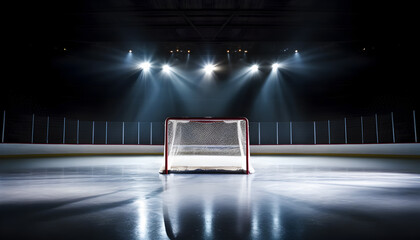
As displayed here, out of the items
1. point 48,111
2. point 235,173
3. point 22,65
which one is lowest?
point 235,173

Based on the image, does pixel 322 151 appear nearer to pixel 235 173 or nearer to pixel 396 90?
pixel 396 90

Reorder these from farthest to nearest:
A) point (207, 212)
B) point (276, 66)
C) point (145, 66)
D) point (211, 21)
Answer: point (276, 66) < point (145, 66) < point (211, 21) < point (207, 212)

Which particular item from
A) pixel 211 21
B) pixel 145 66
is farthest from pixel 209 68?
pixel 211 21

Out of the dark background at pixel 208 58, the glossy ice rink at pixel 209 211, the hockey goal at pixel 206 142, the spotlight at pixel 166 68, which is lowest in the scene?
the glossy ice rink at pixel 209 211

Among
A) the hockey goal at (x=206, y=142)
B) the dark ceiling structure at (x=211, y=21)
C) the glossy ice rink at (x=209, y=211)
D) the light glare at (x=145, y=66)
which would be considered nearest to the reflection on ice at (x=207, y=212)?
the glossy ice rink at (x=209, y=211)

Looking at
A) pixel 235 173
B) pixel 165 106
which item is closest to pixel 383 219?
pixel 235 173

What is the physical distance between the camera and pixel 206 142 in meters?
10.4

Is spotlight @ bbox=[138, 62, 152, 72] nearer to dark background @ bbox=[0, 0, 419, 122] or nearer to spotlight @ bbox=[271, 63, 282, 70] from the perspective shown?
dark background @ bbox=[0, 0, 419, 122]

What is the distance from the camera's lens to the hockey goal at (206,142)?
22.4 feet

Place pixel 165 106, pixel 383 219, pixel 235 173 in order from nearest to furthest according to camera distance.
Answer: pixel 383 219
pixel 235 173
pixel 165 106

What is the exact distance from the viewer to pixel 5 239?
2031mm

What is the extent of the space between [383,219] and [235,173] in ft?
12.9

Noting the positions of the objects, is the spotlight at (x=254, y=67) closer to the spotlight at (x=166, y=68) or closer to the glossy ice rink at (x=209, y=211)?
the spotlight at (x=166, y=68)

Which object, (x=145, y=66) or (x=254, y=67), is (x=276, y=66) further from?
(x=145, y=66)
